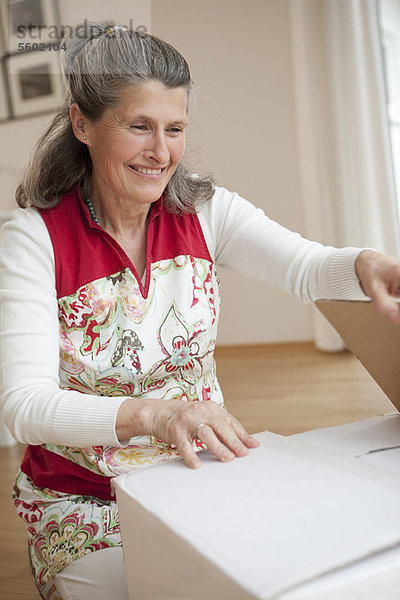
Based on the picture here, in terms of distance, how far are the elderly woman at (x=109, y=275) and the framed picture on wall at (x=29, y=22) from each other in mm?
2612

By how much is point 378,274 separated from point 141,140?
0.46 m

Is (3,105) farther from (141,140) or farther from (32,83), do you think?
(141,140)

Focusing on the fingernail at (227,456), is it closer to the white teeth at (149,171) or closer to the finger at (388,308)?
the finger at (388,308)

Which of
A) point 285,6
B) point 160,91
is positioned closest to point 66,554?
point 160,91

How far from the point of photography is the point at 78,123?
1.20 meters

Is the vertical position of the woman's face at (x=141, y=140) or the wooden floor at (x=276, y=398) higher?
the woman's face at (x=141, y=140)

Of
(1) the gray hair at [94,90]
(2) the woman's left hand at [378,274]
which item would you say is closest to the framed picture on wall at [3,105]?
(1) the gray hair at [94,90]

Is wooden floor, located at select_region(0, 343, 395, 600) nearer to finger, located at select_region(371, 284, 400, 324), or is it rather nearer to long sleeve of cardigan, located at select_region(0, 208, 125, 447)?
long sleeve of cardigan, located at select_region(0, 208, 125, 447)

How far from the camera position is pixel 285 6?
3680 mm

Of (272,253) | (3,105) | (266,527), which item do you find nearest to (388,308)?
(266,527)

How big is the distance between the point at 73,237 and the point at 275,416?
67.2 inches

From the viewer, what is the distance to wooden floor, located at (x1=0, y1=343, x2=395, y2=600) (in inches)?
70.8

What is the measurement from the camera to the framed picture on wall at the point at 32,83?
3969 millimetres

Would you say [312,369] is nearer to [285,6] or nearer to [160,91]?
[285,6]
